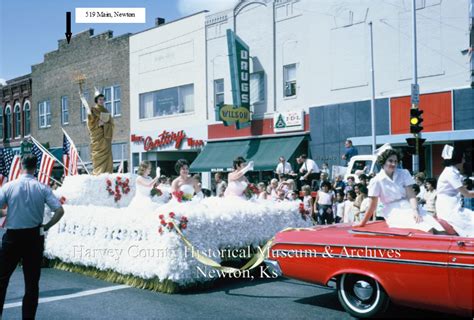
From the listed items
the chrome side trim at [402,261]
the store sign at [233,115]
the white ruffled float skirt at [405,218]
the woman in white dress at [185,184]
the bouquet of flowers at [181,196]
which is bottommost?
the chrome side trim at [402,261]

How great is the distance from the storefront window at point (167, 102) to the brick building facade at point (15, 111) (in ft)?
41.1

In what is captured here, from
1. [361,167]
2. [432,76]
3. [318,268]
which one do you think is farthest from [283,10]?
[318,268]

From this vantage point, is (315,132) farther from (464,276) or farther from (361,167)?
(464,276)

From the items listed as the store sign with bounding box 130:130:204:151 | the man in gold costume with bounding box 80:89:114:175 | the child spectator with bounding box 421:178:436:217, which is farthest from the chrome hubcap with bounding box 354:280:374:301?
the store sign with bounding box 130:130:204:151

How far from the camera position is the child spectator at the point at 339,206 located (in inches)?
485

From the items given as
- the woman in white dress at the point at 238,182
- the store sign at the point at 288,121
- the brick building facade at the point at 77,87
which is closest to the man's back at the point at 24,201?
the woman in white dress at the point at 238,182

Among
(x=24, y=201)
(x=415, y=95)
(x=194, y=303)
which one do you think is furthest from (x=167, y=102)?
(x=24, y=201)

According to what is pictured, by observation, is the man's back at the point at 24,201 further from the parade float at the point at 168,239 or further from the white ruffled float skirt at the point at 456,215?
the white ruffled float skirt at the point at 456,215

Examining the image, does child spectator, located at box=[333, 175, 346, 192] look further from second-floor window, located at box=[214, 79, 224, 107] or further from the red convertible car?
second-floor window, located at box=[214, 79, 224, 107]

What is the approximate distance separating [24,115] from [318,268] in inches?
1357

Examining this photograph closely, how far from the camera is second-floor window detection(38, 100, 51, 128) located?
33750 millimetres

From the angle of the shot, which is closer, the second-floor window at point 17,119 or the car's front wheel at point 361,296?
the car's front wheel at point 361,296

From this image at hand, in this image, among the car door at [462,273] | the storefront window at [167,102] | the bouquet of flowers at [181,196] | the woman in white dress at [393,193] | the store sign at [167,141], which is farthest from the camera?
the storefront window at [167,102]

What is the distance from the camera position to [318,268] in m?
5.96
